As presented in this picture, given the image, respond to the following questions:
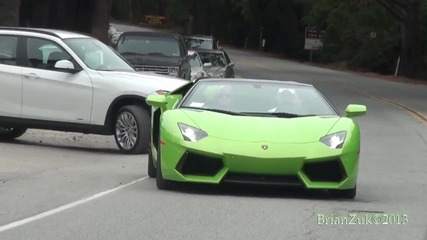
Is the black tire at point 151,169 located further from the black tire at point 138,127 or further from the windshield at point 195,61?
the windshield at point 195,61

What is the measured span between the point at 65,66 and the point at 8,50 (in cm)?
125

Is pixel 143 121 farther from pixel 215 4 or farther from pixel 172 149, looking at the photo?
pixel 215 4

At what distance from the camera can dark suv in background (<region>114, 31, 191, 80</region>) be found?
2453 centimetres

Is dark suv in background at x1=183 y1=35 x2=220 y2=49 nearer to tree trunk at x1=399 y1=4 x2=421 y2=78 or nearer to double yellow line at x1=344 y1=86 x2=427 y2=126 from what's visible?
double yellow line at x1=344 y1=86 x2=427 y2=126

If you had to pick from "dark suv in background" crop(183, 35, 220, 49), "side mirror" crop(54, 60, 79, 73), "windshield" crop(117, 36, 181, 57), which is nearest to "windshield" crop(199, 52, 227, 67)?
"windshield" crop(117, 36, 181, 57)

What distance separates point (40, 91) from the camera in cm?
1453

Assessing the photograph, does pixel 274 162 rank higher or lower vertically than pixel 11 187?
higher

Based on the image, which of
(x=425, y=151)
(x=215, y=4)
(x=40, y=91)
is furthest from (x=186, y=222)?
(x=215, y=4)

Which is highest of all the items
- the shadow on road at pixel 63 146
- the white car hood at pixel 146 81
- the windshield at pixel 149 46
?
the white car hood at pixel 146 81

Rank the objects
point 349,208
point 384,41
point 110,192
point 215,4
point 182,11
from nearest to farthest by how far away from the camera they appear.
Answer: point 349,208 < point 110,192 < point 384,41 < point 215,4 < point 182,11

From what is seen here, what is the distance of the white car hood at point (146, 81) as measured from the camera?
46.3ft

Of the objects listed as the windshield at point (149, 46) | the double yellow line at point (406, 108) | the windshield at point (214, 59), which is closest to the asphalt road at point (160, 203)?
the double yellow line at point (406, 108)

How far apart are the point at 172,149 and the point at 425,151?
8.21 meters

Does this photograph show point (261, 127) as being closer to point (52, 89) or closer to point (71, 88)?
point (71, 88)
